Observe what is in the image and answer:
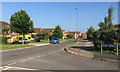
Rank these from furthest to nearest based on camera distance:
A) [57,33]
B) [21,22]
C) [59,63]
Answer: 1. [57,33]
2. [21,22]
3. [59,63]

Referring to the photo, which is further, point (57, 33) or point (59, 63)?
Answer: point (57, 33)

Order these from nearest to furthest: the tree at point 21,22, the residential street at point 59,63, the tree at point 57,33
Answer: the residential street at point 59,63, the tree at point 21,22, the tree at point 57,33

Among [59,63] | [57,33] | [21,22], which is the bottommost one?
[59,63]

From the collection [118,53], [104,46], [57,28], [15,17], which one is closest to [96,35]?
[104,46]

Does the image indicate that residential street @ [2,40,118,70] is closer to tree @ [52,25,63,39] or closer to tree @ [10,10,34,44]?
tree @ [10,10,34,44]

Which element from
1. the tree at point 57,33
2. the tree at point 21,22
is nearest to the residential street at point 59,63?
the tree at point 21,22

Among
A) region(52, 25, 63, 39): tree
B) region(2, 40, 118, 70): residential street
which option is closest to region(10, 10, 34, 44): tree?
region(2, 40, 118, 70): residential street

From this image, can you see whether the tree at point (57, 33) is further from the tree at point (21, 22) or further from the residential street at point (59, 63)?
the residential street at point (59, 63)

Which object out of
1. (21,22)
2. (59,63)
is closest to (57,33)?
(21,22)

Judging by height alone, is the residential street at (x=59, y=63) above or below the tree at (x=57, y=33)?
below

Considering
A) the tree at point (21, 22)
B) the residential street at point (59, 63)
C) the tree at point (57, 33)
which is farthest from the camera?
the tree at point (57, 33)

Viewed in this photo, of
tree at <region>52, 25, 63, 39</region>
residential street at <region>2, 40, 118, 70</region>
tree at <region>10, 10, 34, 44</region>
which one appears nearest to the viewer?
residential street at <region>2, 40, 118, 70</region>

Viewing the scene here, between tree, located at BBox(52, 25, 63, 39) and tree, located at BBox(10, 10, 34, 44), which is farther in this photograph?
tree, located at BBox(52, 25, 63, 39)

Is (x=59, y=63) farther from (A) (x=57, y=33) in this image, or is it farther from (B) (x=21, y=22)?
→ (A) (x=57, y=33)
